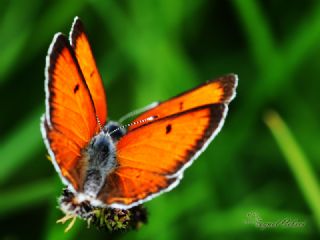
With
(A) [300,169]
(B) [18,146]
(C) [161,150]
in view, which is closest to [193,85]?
(A) [300,169]

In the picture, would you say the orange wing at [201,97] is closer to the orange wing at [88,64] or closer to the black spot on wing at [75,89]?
the orange wing at [88,64]

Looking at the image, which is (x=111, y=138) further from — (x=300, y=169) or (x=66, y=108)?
(x=300, y=169)

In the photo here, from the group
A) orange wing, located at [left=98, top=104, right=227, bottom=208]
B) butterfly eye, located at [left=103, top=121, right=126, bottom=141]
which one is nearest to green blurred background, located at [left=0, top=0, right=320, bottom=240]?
butterfly eye, located at [left=103, top=121, right=126, bottom=141]

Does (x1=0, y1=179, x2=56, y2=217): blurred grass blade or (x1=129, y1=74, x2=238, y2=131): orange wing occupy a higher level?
(x1=129, y1=74, x2=238, y2=131): orange wing

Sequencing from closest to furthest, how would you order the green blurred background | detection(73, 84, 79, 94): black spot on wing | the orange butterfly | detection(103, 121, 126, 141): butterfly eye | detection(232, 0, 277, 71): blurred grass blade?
the orange butterfly
detection(73, 84, 79, 94): black spot on wing
detection(103, 121, 126, 141): butterfly eye
the green blurred background
detection(232, 0, 277, 71): blurred grass blade

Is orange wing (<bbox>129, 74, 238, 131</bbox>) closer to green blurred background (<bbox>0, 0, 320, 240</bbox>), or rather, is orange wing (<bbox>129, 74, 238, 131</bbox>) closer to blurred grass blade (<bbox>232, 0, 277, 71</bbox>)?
green blurred background (<bbox>0, 0, 320, 240</bbox>)

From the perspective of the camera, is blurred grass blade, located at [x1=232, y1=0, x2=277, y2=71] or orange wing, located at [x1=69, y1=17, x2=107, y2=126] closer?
orange wing, located at [x1=69, y1=17, x2=107, y2=126]

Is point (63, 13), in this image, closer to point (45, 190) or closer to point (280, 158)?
point (45, 190)

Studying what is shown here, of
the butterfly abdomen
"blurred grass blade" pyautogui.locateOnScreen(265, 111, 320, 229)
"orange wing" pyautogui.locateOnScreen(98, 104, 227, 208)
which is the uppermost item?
the butterfly abdomen
